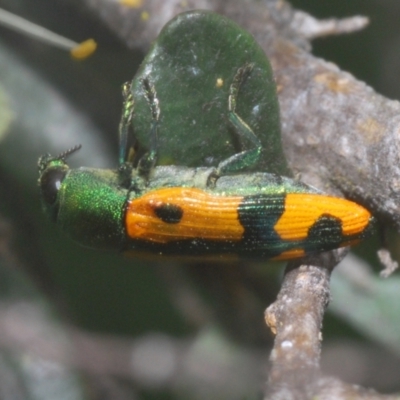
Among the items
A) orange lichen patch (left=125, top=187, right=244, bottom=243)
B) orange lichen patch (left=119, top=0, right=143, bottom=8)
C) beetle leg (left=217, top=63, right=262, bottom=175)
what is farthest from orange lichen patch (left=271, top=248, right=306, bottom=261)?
Answer: orange lichen patch (left=119, top=0, right=143, bottom=8)

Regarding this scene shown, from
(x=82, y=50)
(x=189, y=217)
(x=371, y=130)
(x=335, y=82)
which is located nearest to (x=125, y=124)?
(x=82, y=50)

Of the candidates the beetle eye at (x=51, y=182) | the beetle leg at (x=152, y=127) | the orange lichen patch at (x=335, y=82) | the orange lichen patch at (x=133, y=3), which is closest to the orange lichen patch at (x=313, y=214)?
the orange lichen patch at (x=335, y=82)

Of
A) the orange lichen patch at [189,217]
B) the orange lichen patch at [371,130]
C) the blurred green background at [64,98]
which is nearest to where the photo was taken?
the orange lichen patch at [371,130]

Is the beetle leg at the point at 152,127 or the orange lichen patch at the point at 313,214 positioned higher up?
the beetle leg at the point at 152,127

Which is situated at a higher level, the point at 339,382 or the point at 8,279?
the point at 339,382

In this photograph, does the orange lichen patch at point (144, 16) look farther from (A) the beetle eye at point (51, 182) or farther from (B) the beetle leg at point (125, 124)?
(A) the beetle eye at point (51, 182)

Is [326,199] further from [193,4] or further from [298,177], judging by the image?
[193,4]

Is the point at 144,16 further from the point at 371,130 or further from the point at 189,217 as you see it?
the point at 371,130

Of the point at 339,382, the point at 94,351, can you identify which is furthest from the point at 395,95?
the point at 339,382
